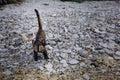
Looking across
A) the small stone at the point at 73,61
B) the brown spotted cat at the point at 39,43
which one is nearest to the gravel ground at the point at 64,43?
the small stone at the point at 73,61

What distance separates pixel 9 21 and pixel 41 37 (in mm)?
4292

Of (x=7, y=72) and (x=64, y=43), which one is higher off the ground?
(x=64, y=43)

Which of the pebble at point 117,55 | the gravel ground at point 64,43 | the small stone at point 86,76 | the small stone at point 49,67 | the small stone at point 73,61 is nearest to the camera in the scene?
the small stone at point 86,76

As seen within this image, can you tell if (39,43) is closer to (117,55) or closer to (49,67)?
(49,67)

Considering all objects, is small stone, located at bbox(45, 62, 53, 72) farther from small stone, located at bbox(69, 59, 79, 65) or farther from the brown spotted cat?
small stone, located at bbox(69, 59, 79, 65)

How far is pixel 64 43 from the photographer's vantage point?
7.52 meters

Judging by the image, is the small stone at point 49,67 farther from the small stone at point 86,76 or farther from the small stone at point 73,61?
the small stone at point 86,76

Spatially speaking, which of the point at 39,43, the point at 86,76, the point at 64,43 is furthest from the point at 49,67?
the point at 64,43

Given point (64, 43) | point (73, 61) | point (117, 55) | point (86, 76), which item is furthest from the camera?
point (64, 43)

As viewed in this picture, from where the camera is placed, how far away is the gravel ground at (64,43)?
578cm

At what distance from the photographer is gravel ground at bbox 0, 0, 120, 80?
5781mm

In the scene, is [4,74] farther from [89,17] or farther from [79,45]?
[89,17]

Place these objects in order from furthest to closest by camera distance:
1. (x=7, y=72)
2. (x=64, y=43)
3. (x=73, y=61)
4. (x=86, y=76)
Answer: (x=64, y=43) < (x=73, y=61) < (x=7, y=72) < (x=86, y=76)

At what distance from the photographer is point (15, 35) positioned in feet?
27.1
